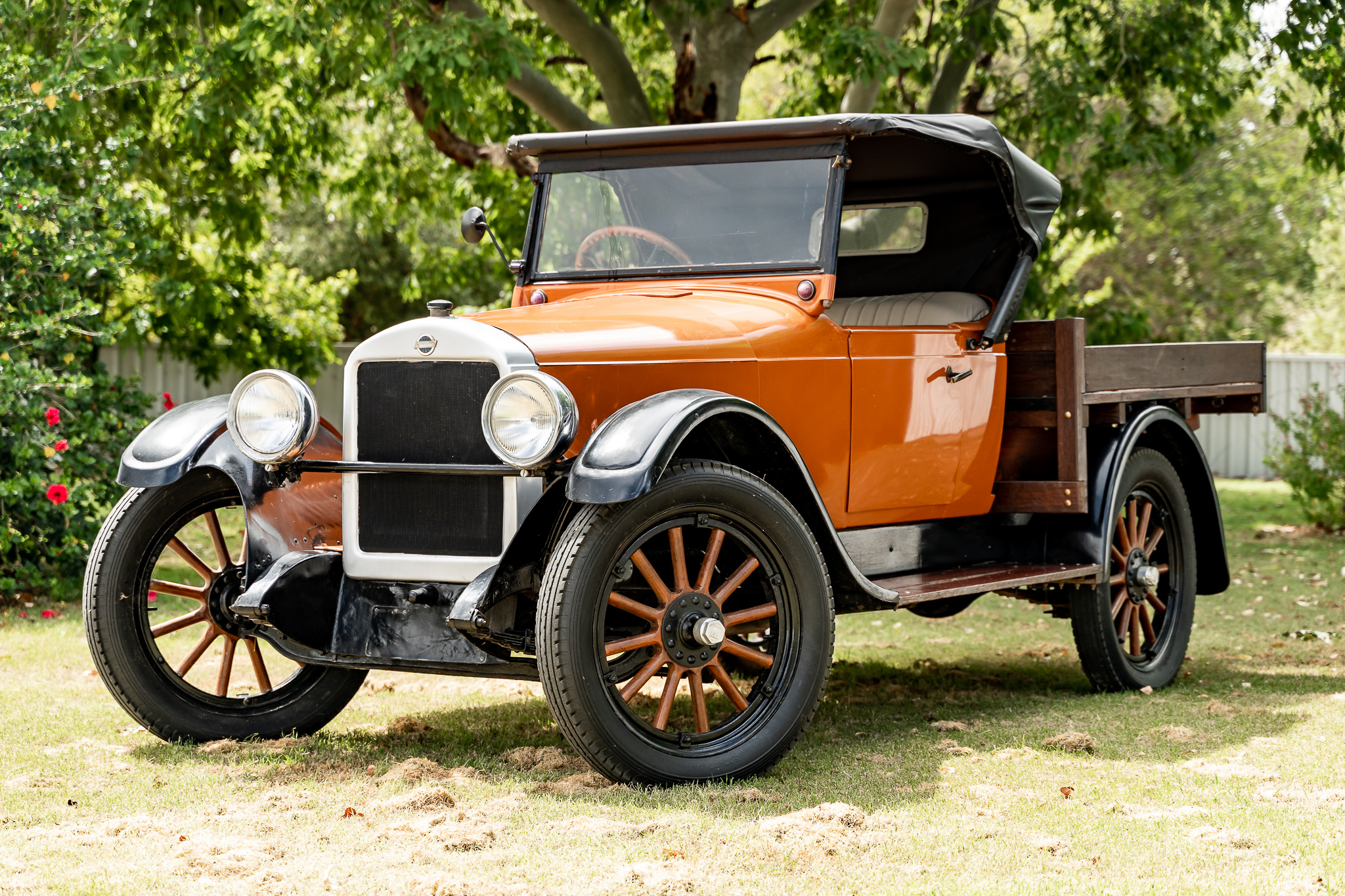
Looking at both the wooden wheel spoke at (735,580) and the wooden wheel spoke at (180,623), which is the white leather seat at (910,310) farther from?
the wooden wheel spoke at (180,623)

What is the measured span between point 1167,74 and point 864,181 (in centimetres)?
581

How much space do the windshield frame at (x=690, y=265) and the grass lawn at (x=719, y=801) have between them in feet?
5.63

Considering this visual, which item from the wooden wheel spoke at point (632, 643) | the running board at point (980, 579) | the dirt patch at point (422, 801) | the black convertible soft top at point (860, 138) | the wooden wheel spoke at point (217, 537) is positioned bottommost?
the dirt patch at point (422, 801)

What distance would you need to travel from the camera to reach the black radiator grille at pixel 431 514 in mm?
4289

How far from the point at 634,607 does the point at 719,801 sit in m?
0.60

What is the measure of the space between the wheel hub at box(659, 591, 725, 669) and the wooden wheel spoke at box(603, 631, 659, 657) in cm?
3

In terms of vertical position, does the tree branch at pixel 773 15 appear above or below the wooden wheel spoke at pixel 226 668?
above

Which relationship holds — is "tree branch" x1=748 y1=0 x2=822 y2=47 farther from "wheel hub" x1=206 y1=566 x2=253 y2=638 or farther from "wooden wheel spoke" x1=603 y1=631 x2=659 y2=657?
"wooden wheel spoke" x1=603 y1=631 x2=659 y2=657

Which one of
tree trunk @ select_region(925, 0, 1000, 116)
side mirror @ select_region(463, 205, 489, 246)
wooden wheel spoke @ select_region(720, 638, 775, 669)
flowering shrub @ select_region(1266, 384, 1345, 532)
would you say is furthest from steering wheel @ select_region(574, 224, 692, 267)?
flowering shrub @ select_region(1266, 384, 1345, 532)

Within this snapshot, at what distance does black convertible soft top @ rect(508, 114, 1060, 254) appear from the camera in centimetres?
502

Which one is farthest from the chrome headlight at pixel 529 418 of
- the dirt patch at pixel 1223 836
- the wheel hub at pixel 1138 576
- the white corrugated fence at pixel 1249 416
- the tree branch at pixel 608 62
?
the white corrugated fence at pixel 1249 416

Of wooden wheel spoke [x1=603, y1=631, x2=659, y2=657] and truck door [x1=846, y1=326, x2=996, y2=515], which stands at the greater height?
truck door [x1=846, y1=326, x2=996, y2=515]

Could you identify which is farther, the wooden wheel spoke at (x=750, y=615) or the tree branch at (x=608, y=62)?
the tree branch at (x=608, y=62)

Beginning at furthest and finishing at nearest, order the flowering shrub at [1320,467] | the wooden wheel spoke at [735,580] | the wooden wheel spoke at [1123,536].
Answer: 1. the flowering shrub at [1320,467]
2. the wooden wheel spoke at [1123,536]
3. the wooden wheel spoke at [735,580]
